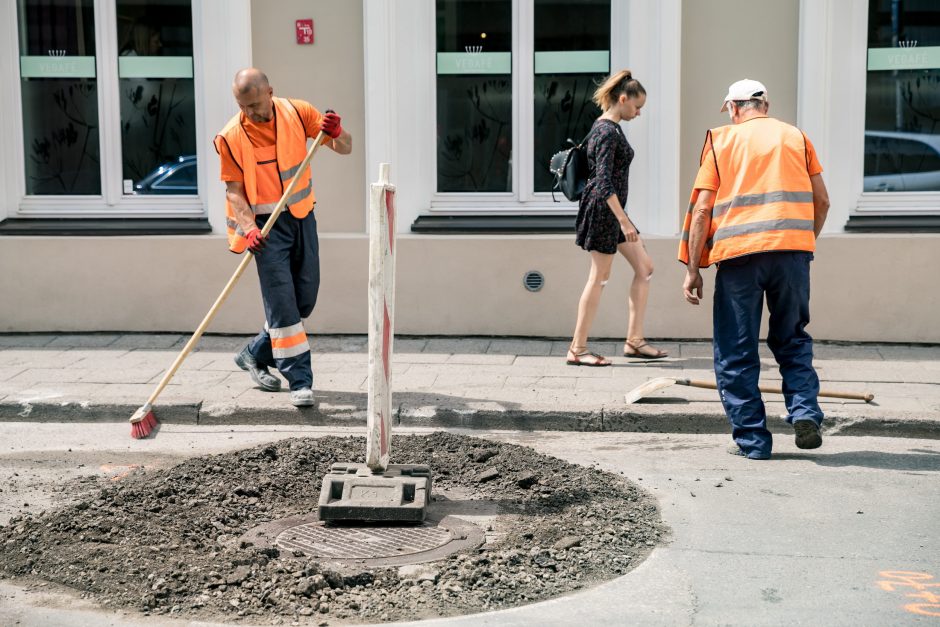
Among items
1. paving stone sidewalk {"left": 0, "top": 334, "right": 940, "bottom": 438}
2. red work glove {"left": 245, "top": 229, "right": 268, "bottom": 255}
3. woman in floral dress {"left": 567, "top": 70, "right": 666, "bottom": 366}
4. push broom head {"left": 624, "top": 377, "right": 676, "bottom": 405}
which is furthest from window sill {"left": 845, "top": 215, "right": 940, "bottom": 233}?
red work glove {"left": 245, "top": 229, "right": 268, "bottom": 255}

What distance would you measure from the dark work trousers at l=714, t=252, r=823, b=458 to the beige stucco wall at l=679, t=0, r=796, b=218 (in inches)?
131

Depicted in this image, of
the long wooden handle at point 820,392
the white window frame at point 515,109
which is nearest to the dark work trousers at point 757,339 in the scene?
the long wooden handle at point 820,392

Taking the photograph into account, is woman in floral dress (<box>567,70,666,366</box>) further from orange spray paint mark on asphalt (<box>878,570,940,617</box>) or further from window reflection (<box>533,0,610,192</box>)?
orange spray paint mark on asphalt (<box>878,570,940,617</box>)

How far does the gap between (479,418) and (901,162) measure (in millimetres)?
4360

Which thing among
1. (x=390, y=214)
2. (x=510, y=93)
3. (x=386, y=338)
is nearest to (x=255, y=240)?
(x=390, y=214)

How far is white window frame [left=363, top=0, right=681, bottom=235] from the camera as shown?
31.6 ft

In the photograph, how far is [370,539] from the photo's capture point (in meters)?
5.24

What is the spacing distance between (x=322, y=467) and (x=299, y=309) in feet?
6.00

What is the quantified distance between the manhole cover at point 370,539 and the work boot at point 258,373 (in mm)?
2676

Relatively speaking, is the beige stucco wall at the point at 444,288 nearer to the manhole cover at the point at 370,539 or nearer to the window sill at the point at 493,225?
the window sill at the point at 493,225

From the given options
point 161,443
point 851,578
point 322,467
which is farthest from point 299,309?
point 851,578

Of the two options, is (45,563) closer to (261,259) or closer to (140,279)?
(261,259)

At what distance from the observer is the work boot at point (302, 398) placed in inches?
302

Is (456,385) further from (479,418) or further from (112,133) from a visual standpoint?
(112,133)
